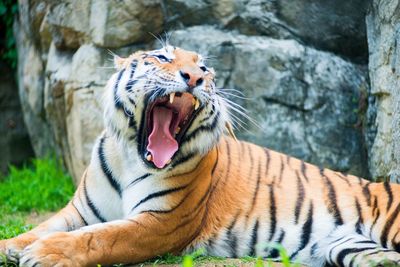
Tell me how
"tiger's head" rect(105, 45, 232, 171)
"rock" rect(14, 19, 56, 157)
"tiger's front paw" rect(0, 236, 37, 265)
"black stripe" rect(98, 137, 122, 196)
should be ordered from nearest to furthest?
"tiger's front paw" rect(0, 236, 37, 265)
"tiger's head" rect(105, 45, 232, 171)
"black stripe" rect(98, 137, 122, 196)
"rock" rect(14, 19, 56, 157)

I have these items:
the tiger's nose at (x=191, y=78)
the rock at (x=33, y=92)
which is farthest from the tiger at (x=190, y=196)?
the rock at (x=33, y=92)

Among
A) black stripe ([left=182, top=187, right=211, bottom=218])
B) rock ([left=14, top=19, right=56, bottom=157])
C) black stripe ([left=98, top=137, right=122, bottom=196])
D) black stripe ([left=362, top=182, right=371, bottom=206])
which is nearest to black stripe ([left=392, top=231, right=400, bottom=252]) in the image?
black stripe ([left=362, top=182, right=371, bottom=206])

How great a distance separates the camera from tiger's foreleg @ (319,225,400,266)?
141 inches

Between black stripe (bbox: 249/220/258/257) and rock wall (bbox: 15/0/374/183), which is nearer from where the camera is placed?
black stripe (bbox: 249/220/258/257)

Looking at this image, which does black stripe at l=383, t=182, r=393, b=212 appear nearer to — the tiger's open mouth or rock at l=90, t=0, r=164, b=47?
the tiger's open mouth

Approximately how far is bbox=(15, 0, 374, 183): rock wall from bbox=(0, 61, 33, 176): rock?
2.18 metres

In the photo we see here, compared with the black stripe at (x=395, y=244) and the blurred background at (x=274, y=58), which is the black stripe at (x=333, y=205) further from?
the blurred background at (x=274, y=58)

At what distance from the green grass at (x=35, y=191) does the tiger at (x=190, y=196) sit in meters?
1.49

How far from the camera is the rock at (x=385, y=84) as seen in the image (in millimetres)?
4531

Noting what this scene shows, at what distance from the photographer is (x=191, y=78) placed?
136 inches

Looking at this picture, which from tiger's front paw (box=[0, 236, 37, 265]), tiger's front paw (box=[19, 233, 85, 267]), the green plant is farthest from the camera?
the green plant

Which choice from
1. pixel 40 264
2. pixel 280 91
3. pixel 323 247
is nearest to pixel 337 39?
pixel 280 91

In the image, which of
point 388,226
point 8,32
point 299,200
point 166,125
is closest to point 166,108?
point 166,125

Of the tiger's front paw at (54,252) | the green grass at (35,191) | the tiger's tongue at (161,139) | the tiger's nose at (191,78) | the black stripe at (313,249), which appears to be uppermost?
the tiger's nose at (191,78)
